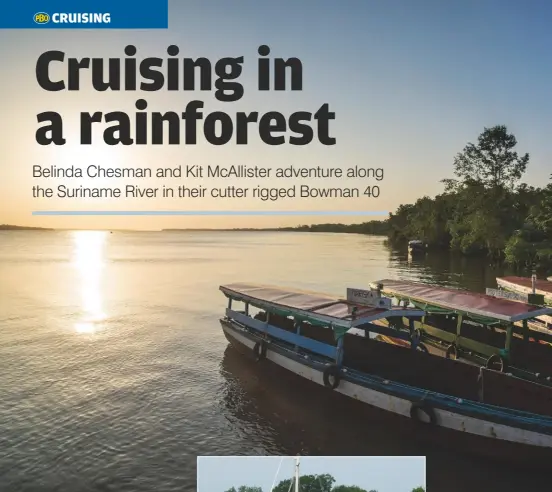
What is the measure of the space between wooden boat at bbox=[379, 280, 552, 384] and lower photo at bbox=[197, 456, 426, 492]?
14.0 ft

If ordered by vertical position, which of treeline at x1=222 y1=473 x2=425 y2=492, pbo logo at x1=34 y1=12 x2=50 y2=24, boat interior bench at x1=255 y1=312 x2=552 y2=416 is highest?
pbo logo at x1=34 y1=12 x2=50 y2=24

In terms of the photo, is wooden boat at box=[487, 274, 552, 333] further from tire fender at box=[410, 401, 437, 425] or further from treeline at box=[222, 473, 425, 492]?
treeline at box=[222, 473, 425, 492]

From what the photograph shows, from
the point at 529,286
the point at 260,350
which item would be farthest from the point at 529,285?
the point at 260,350

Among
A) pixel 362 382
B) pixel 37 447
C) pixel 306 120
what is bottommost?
pixel 37 447

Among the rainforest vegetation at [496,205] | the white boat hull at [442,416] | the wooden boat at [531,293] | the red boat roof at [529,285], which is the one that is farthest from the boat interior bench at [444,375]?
the rainforest vegetation at [496,205]

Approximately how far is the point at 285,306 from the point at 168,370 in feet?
15.3

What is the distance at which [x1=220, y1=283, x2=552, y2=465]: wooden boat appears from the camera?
33.1ft

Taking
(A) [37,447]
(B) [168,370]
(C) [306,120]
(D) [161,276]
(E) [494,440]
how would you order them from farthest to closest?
1. (D) [161,276]
2. (B) [168,370]
3. (C) [306,120]
4. (A) [37,447]
5. (E) [494,440]

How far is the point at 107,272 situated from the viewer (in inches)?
1849

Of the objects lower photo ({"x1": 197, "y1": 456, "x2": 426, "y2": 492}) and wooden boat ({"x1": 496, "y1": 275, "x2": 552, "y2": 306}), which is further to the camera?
wooden boat ({"x1": 496, "y1": 275, "x2": 552, "y2": 306})

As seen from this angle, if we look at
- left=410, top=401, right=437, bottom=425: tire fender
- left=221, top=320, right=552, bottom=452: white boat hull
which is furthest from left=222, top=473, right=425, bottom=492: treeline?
left=221, top=320, right=552, bottom=452: white boat hull

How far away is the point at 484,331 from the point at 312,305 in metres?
5.70

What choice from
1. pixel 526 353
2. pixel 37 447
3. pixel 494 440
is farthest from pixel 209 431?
pixel 526 353

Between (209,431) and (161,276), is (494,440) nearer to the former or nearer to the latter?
(209,431)
